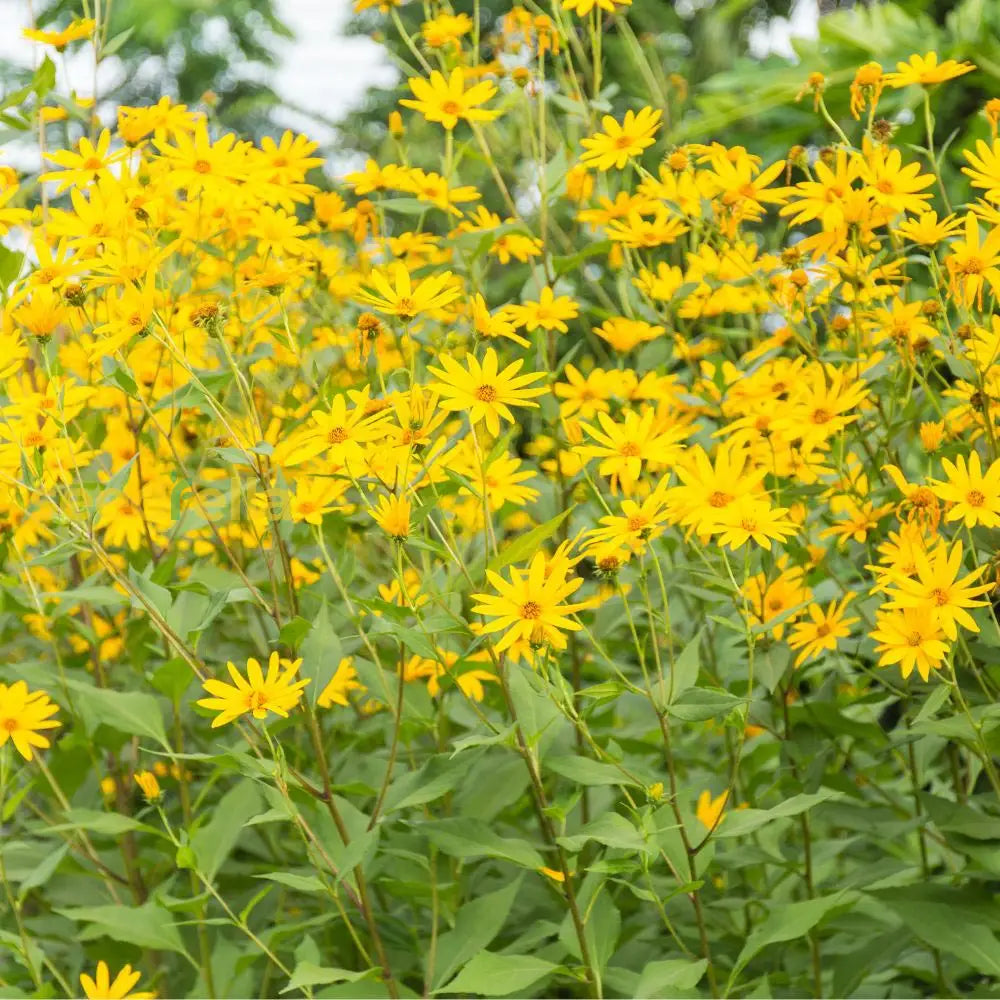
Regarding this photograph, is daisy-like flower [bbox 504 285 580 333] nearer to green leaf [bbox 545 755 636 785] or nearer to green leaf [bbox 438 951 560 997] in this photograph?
green leaf [bbox 545 755 636 785]

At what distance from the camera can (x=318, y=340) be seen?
2.20 m

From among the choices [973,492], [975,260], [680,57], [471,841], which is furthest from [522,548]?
[680,57]

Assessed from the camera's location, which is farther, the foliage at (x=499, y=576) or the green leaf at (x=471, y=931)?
the green leaf at (x=471, y=931)

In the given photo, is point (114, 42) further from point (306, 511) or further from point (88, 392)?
point (306, 511)

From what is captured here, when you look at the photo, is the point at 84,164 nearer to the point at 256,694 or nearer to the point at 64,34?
the point at 64,34

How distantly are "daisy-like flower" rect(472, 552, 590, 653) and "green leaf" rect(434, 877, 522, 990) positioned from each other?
483mm

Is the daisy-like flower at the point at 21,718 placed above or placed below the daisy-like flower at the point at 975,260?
below

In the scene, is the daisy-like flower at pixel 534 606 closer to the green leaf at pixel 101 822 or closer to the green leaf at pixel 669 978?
the green leaf at pixel 669 978

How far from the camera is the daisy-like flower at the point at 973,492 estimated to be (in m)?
1.29

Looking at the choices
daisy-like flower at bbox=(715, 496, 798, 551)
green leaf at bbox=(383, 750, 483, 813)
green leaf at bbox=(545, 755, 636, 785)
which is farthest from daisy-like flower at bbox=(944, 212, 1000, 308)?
green leaf at bbox=(383, 750, 483, 813)

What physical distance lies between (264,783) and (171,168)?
87cm

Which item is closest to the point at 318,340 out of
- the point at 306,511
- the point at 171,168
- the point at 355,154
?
the point at 171,168

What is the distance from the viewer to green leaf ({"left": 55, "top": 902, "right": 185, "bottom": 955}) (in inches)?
63.5

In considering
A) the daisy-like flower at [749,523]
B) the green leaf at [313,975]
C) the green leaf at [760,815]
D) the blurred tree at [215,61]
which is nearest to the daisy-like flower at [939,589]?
the daisy-like flower at [749,523]
